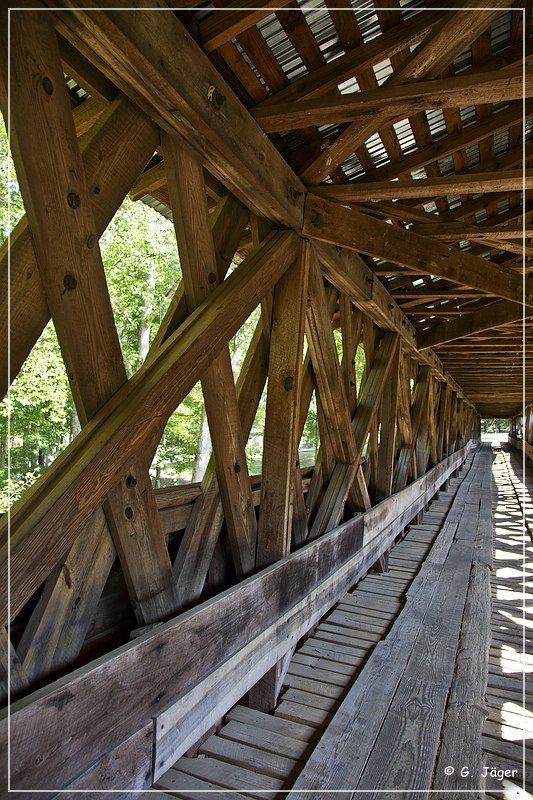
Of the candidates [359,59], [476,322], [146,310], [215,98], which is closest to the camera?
[215,98]

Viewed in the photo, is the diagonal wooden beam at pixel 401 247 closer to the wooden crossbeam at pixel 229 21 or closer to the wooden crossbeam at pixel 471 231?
the wooden crossbeam at pixel 471 231

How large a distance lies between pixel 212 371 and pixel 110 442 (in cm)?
84

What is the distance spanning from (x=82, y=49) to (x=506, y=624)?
15.8 feet

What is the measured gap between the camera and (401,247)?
368 centimetres

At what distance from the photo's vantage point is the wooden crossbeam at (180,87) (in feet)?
5.14

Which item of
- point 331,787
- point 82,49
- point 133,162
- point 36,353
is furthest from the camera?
point 36,353

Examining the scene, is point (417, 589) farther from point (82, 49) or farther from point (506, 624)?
point (82, 49)

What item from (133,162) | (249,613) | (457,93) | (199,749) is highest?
(457,93)

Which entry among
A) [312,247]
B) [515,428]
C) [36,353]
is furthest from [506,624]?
[515,428]

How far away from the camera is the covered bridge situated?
1.62 m

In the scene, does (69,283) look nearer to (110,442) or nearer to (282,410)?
(110,442)

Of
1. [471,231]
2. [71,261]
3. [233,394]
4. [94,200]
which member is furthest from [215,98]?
[471,231]

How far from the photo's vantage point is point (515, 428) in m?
39.5

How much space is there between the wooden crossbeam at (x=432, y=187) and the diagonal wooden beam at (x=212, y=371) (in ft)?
3.77
